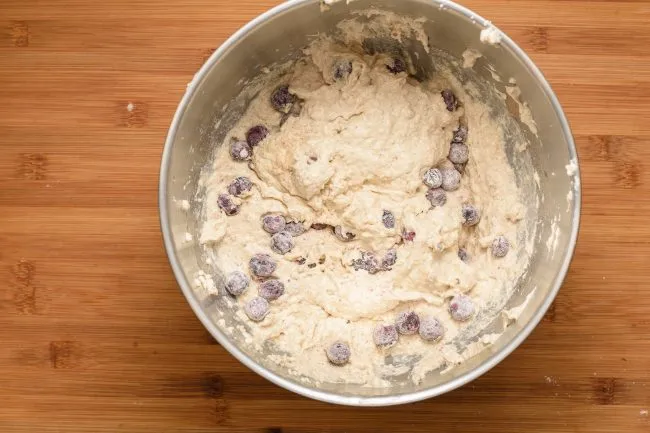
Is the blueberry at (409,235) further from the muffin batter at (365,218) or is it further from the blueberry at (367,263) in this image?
the blueberry at (367,263)

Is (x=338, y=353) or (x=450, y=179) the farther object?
(x=450, y=179)

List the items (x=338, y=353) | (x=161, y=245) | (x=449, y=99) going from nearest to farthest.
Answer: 1. (x=338, y=353)
2. (x=449, y=99)
3. (x=161, y=245)

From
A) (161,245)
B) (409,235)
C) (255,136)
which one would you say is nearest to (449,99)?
(409,235)

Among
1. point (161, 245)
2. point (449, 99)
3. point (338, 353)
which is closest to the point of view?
point (338, 353)

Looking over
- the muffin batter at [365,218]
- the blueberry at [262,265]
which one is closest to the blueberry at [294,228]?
the muffin batter at [365,218]

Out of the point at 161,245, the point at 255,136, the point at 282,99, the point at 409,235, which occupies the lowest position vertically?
the point at 161,245

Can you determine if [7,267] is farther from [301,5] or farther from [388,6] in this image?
[388,6]

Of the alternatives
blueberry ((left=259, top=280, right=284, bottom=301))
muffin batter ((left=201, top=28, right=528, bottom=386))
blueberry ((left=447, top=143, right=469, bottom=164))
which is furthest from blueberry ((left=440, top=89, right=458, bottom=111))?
blueberry ((left=259, top=280, right=284, bottom=301))

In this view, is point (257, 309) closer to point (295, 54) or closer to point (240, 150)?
point (240, 150)
